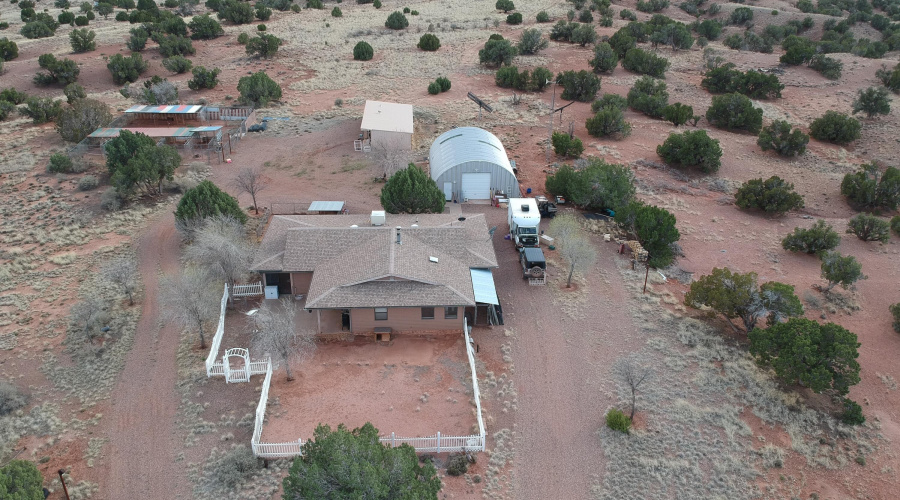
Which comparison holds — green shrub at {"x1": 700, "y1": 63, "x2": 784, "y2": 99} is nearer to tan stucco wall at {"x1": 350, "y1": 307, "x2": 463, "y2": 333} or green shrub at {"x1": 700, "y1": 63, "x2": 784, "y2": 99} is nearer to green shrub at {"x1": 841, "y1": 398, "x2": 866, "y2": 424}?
green shrub at {"x1": 841, "y1": 398, "x2": 866, "y2": 424}

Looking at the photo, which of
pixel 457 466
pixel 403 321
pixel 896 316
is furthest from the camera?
pixel 896 316

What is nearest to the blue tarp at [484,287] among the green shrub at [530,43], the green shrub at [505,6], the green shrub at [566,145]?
the green shrub at [566,145]

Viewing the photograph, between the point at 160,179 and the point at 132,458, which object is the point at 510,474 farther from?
the point at 160,179

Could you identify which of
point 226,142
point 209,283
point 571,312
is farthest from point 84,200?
point 571,312

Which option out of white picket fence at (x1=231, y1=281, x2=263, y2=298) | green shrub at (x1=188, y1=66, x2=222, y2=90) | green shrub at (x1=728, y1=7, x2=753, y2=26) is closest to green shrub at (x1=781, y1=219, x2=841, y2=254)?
white picket fence at (x1=231, y1=281, x2=263, y2=298)

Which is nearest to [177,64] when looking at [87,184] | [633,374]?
[87,184]

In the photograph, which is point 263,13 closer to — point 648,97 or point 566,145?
point 648,97

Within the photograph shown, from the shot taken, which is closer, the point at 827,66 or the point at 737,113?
the point at 737,113
